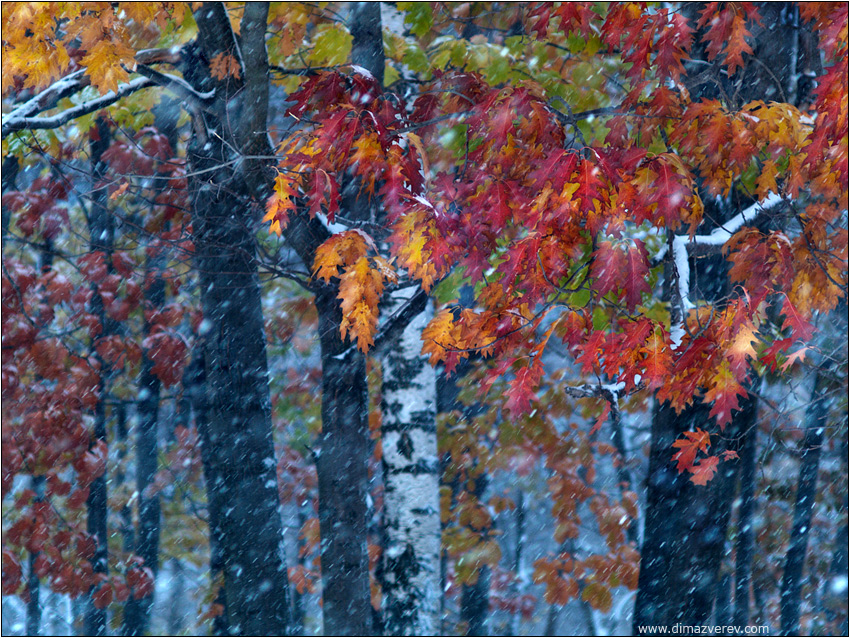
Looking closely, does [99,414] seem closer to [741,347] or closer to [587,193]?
[587,193]

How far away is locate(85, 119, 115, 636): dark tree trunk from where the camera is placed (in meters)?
9.23

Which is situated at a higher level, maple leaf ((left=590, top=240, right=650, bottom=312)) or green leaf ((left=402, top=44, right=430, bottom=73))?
green leaf ((left=402, top=44, right=430, bottom=73))

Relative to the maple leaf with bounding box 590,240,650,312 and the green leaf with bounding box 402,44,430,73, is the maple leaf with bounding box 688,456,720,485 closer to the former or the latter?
the maple leaf with bounding box 590,240,650,312

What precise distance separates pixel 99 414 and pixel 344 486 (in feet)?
22.1

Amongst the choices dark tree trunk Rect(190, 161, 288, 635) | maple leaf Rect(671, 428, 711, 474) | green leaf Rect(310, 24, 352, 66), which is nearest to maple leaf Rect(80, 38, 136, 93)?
dark tree trunk Rect(190, 161, 288, 635)

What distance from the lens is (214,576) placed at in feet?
35.2

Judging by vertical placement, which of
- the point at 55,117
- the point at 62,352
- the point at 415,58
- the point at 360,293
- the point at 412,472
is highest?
the point at 415,58

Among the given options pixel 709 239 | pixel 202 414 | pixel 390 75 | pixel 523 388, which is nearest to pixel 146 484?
pixel 202 414

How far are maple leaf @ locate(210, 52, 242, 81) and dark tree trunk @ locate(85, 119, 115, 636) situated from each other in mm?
4126

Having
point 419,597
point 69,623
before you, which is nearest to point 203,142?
point 419,597

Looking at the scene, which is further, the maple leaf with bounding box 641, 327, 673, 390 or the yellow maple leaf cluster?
the yellow maple leaf cluster

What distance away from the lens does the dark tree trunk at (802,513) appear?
27.9 ft

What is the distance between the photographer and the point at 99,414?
10.7 m

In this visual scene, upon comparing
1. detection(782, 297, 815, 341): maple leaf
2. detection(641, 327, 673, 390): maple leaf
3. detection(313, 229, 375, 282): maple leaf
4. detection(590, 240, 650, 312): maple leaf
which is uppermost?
detection(313, 229, 375, 282): maple leaf
